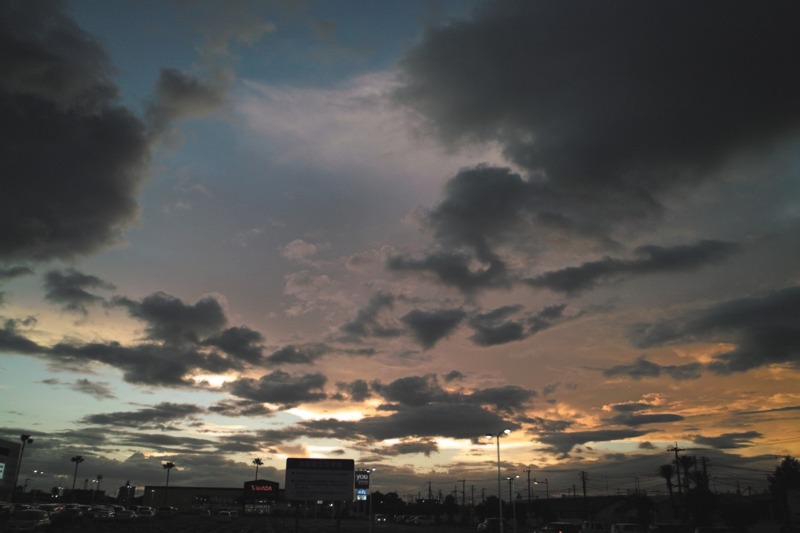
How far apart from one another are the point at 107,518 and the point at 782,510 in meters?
96.6

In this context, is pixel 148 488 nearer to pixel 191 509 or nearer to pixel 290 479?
pixel 191 509

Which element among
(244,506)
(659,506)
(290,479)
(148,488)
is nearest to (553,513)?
(659,506)

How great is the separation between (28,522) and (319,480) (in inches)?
912

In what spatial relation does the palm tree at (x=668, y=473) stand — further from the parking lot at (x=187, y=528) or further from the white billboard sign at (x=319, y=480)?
the white billboard sign at (x=319, y=480)

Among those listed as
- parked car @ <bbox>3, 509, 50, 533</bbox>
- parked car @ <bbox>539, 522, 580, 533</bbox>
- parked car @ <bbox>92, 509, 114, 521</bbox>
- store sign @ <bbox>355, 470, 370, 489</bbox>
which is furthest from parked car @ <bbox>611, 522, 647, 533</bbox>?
parked car @ <bbox>92, 509, 114, 521</bbox>

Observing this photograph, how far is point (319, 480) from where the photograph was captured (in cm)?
3250

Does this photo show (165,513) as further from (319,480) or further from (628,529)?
(628,529)

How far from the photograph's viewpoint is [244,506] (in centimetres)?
17775

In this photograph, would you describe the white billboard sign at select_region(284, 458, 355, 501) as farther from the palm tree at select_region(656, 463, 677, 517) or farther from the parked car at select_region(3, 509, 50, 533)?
the palm tree at select_region(656, 463, 677, 517)

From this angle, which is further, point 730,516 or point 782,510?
point 782,510

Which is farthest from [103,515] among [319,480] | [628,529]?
[628,529]

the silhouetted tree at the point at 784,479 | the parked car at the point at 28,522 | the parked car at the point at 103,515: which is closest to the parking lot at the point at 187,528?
the parked car at the point at 103,515

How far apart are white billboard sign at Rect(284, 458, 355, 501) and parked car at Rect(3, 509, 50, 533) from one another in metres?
20.7

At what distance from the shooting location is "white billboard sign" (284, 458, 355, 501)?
32438 millimetres
